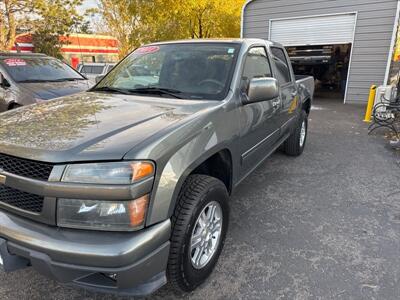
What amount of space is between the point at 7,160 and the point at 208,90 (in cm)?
164

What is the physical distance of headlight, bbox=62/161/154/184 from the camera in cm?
170

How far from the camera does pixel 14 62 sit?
6.43 m

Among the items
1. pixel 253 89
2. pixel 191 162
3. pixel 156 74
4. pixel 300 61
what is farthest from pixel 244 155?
pixel 300 61

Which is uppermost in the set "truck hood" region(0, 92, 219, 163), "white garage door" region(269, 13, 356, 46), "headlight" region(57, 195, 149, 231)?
"white garage door" region(269, 13, 356, 46)

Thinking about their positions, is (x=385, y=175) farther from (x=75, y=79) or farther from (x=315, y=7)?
(x=315, y=7)

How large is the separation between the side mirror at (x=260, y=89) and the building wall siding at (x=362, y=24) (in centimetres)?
901

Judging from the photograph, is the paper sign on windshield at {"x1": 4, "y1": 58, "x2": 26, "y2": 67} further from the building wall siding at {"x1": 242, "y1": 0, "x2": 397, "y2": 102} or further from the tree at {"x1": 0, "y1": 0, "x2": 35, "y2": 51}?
the building wall siding at {"x1": 242, "y1": 0, "x2": 397, "y2": 102}

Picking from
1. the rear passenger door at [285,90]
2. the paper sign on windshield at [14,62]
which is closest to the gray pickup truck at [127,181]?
the rear passenger door at [285,90]

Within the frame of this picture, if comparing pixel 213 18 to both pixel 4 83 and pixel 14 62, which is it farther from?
pixel 4 83

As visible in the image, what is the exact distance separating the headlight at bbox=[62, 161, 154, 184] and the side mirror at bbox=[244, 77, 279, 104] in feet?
4.62

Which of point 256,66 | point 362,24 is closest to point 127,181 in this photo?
point 256,66

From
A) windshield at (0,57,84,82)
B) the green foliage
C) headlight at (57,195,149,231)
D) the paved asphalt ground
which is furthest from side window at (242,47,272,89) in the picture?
the green foliage

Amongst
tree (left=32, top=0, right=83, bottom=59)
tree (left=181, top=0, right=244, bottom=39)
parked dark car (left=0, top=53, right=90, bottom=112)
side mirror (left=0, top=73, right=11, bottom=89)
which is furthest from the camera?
tree (left=181, top=0, right=244, bottom=39)

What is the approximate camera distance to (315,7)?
10.5 meters
